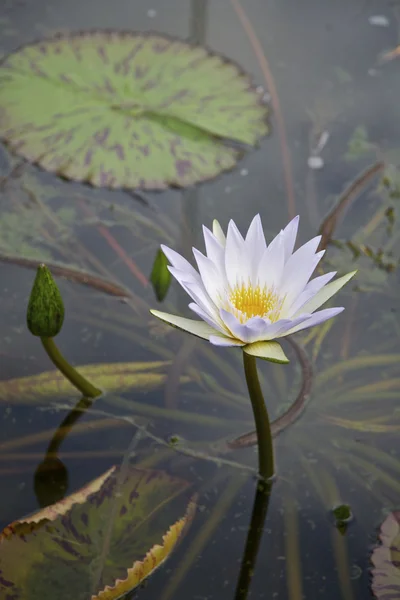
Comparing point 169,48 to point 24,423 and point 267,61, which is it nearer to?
point 267,61

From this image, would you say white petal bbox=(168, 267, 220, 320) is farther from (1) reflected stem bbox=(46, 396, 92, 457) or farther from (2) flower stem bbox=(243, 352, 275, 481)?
(1) reflected stem bbox=(46, 396, 92, 457)

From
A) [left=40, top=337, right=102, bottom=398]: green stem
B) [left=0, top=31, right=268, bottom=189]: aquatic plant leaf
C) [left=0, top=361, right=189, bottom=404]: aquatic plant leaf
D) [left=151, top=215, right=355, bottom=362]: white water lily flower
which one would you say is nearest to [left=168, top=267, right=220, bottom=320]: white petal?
[left=151, top=215, right=355, bottom=362]: white water lily flower

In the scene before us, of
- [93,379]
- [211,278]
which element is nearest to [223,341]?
[211,278]

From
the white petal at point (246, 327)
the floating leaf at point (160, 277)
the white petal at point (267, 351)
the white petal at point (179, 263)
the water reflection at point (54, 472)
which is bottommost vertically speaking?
the water reflection at point (54, 472)

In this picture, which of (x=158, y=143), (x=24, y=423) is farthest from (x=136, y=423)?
(x=158, y=143)

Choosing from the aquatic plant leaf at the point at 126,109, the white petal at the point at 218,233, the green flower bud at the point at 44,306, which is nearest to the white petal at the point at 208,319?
the white petal at the point at 218,233

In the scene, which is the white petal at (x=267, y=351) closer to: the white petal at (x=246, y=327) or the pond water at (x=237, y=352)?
the white petal at (x=246, y=327)

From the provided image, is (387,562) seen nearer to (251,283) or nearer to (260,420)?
(260,420)
